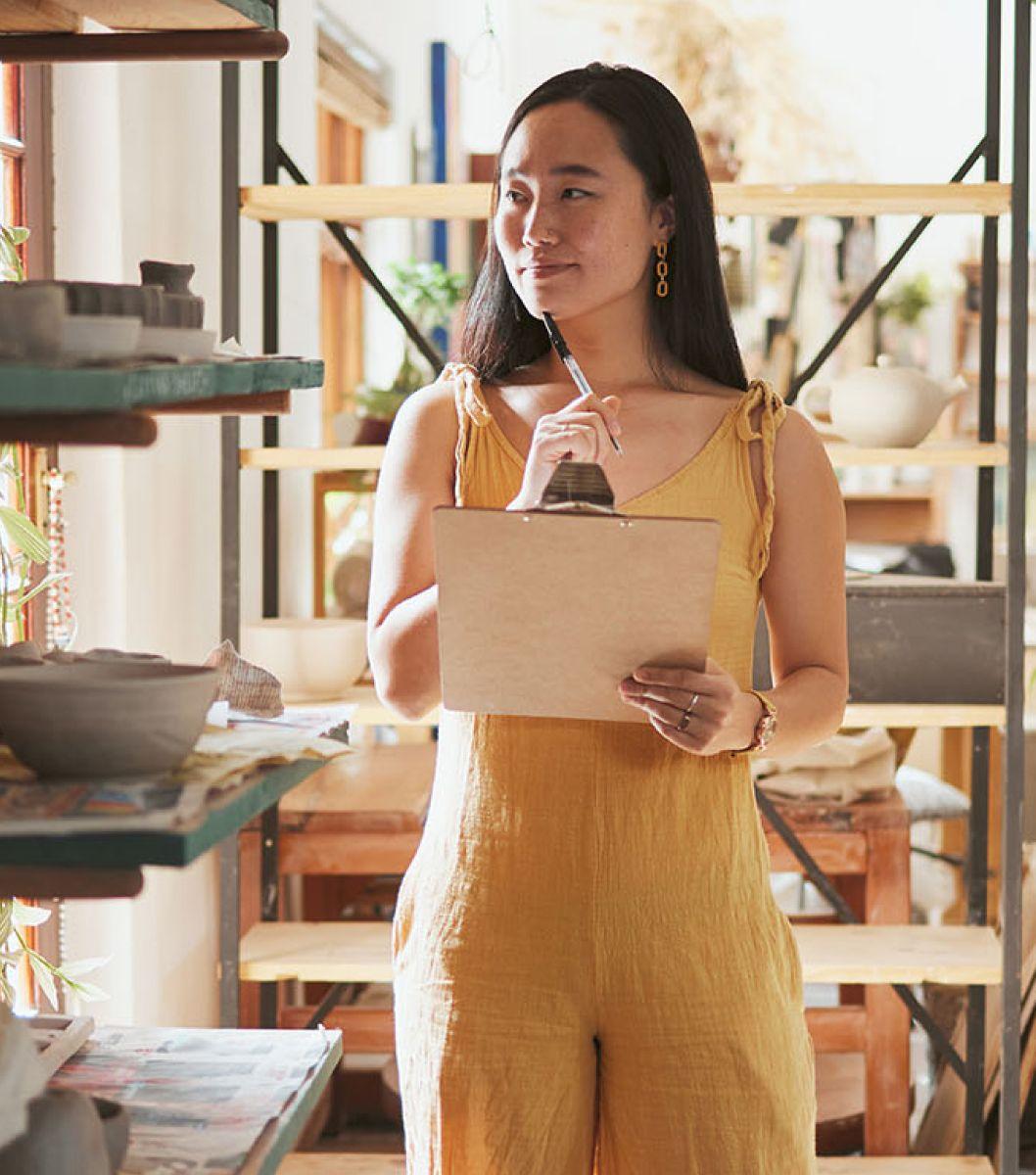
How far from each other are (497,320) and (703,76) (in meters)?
5.65

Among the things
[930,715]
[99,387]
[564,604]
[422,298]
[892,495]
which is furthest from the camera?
[892,495]

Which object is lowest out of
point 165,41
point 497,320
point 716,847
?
point 716,847

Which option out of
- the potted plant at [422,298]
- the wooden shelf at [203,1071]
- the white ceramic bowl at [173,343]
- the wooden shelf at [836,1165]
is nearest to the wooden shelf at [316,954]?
the wooden shelf at [836,1165]

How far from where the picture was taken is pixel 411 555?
5.28 feet

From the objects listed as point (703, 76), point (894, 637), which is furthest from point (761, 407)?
point (703, 76)

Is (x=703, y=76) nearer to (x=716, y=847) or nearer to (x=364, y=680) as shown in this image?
(x=364, y=680)

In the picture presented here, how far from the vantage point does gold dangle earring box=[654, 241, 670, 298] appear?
1692 millimetres

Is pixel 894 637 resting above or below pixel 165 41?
below

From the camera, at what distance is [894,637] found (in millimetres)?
2805

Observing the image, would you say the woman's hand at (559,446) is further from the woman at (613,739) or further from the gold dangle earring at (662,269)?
the gold dangle earring at (662,269)

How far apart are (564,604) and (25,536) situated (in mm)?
897

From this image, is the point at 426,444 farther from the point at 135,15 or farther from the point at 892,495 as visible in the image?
the point at 892,495

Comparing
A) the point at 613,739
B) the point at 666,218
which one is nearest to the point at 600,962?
the point at 613,739

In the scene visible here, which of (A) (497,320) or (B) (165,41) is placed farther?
(A) (497,320)
